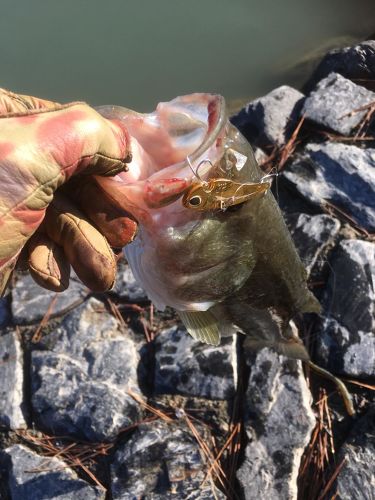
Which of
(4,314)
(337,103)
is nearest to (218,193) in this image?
(4,314)

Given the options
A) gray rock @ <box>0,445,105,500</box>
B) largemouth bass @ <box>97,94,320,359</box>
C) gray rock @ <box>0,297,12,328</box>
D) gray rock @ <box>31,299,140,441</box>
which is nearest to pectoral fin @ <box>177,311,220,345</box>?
largemouth bass @ <box>97,94,320,359</box>

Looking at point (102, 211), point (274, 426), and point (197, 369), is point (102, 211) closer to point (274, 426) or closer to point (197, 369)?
point (197, 369)

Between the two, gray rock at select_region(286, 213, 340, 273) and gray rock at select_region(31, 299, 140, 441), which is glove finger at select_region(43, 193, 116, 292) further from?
gray rock at select_region(286, 213, 340, 273)

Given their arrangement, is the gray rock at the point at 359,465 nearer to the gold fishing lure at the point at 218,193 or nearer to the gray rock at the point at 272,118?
the gold fishing lure at the point at 218,193

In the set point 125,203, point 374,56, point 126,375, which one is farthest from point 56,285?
point 374,56

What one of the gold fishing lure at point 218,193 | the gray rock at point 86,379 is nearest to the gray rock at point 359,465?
the gray rock at point 86,379

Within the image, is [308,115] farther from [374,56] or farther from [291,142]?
[374,56]
